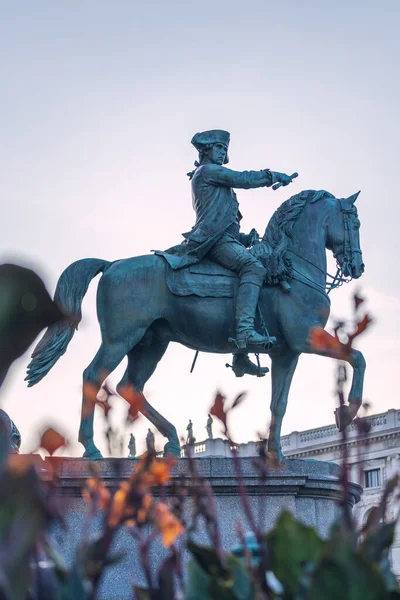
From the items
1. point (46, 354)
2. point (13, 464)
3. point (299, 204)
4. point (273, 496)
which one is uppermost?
point (299, 204)

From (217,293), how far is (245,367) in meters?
0.81

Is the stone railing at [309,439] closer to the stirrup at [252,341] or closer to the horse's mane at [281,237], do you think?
the horse's mane at [281,237]

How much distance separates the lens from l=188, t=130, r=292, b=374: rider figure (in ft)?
37.1

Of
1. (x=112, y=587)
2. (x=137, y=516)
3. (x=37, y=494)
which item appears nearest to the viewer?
(x=37, y=494)

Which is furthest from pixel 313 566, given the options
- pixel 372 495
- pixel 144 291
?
pixel 372 495

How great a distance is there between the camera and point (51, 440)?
2.36 m

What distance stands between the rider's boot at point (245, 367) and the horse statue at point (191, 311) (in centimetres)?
17

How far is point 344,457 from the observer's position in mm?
2418

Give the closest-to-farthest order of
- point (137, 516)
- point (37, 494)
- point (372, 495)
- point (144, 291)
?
point (37, 494) < point (137, 516) < point (144, 291) < point (372, 495)

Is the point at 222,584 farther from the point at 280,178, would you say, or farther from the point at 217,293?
the point at 280,178

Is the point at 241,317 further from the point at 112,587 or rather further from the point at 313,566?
the point at 313,566

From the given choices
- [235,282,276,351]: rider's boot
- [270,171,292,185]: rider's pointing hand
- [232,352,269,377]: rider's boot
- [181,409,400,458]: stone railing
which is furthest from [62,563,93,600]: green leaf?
[181,409,400,458]: stone railing

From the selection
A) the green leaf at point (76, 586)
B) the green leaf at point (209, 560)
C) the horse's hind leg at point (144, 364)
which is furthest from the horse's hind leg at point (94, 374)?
the green leaf at point (76, 586)

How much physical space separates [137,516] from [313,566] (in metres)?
0.36
